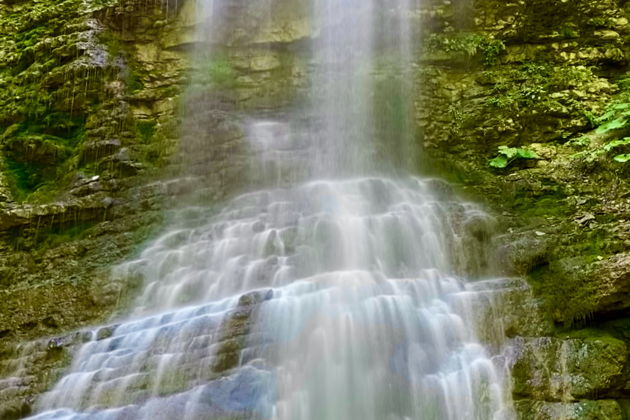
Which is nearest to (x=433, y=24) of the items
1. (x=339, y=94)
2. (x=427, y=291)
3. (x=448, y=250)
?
(x=339, y=94)

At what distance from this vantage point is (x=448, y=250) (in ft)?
25.1

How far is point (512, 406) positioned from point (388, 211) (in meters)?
3.73

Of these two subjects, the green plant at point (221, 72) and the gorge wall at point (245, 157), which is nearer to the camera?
the gorge wall at point (245, 157)

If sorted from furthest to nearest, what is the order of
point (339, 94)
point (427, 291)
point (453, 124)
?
point (339, 94) < point (453, 124) < point (427, 291)

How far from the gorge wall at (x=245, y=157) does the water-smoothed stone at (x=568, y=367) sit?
0.06 ft

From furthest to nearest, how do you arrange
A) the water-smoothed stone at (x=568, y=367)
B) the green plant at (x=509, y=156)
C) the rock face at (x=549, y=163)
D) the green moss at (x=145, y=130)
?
the green moss at (x=145, y=130)
the green plant at (x=509, y=156)
the rock face at (x=549, y=163)
the water-smoothed stone at (x=568, y=367)

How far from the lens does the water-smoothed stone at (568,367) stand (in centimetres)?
547

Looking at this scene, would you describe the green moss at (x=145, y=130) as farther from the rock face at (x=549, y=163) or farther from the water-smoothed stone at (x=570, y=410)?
the water-smoothed stone at (x=570, y=410)

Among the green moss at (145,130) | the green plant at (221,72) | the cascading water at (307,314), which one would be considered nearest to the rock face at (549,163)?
the cascading water at (307,314)

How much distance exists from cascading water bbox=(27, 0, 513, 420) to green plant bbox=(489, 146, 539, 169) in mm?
1055

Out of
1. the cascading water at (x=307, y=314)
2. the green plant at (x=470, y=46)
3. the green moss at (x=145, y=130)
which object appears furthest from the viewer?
the green plant at (x=470, y=46)

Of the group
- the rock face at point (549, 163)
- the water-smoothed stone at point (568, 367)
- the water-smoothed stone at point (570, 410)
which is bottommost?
the water-smoothed stone at point (570, 410)

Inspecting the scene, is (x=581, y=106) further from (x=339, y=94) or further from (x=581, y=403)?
(x=581, y=403)

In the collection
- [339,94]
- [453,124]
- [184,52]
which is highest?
[184,52]
